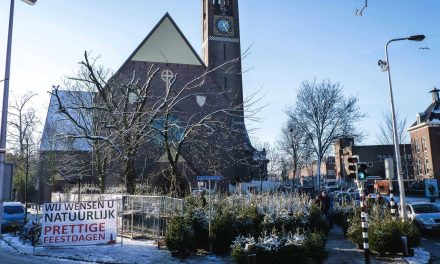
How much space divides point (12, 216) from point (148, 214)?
12.0 metres

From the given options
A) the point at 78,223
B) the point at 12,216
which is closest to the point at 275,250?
the point at 78,223

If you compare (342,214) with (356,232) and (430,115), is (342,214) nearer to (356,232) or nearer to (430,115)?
(356,232)

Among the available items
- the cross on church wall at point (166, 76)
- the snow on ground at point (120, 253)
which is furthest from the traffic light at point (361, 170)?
the cross on church wall at point (166, 76)

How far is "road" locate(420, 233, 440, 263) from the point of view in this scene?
12945mm

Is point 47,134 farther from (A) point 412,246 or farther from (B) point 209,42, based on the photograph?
(A) point 412,246

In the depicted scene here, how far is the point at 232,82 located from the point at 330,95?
442 inches

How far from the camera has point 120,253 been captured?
533 inches

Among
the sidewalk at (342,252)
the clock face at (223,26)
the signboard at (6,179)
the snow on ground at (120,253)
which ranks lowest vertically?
the sidewalk at (342,252)

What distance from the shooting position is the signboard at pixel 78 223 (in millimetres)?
14797

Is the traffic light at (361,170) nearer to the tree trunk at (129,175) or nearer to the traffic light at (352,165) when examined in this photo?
the traffic light at (352,165)

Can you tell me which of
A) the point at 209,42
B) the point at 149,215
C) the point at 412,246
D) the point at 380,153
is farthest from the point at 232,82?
the point at 380,153

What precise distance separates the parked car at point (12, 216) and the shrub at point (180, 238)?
14598 mm

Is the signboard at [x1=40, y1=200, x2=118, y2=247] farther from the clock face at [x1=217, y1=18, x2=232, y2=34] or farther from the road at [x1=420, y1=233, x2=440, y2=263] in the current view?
the clock face at [x1=217, y1=18, x2=232, y2=34]

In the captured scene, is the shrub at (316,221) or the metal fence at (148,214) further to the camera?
the shrub at (316,221)
